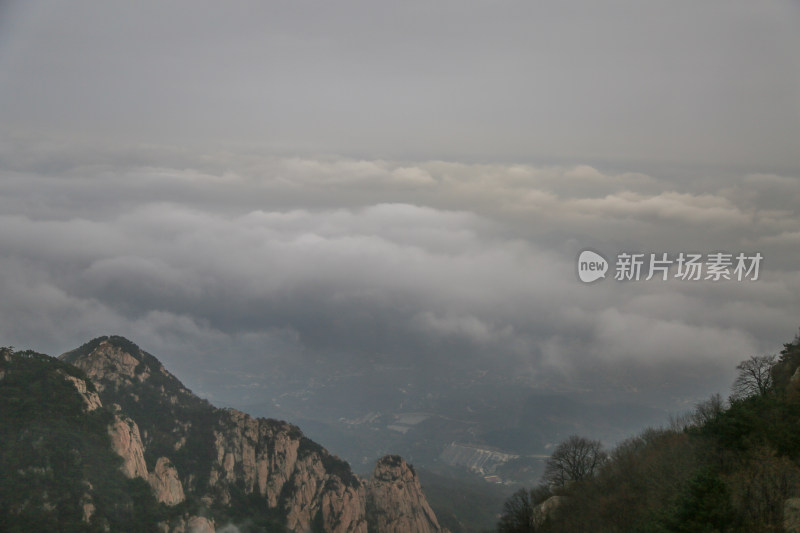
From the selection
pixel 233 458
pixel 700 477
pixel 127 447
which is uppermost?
pixel 700 477

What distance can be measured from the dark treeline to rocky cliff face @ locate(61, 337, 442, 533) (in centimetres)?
9716

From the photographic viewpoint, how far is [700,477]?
A: 34.3 meters

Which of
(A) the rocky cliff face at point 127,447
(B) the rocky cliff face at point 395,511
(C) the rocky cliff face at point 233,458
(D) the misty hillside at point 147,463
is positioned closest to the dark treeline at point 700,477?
(D) the misty hillside at point 147,463

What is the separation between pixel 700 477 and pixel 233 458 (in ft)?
497

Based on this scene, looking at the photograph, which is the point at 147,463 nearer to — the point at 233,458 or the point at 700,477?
the point at 233,458

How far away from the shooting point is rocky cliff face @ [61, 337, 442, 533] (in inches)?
6083

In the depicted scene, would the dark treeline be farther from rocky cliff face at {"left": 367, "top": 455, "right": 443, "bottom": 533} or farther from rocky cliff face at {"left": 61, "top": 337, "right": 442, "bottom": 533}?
rocky cliff face at {"left": 367, "top": 455, "right": 443, "bottom": 533}

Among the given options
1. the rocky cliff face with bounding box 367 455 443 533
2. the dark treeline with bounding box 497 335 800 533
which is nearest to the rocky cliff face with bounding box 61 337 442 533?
the rocky cliff face with bounding box 367 455 443 533

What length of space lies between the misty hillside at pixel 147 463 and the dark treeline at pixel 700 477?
77.2 meters

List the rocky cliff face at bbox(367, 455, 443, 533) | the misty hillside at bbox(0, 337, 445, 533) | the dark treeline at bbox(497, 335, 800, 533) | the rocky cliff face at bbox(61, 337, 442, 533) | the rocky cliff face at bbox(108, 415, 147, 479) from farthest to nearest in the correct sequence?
the rocky cliff face at bbox(367, 455, 443, 533)
the rocky cliff face at bbox(61, 337, 442, 533)
the rocky cliff face at bbox(108, 415, 147, 479)
the misty hillside at bbox(0, 337, 445, 533)
the dark treeline at bbox(497, 335, 800, 533)

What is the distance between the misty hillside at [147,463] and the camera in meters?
105

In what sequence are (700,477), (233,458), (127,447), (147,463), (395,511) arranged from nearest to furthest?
(700,477) < (127,447) < (147,463) < (233,458) < (395,511)

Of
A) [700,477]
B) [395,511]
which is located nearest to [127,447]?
[395,511]

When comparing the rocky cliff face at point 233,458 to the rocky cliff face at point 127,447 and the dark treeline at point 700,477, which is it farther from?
the dark treeline at point 700,477
